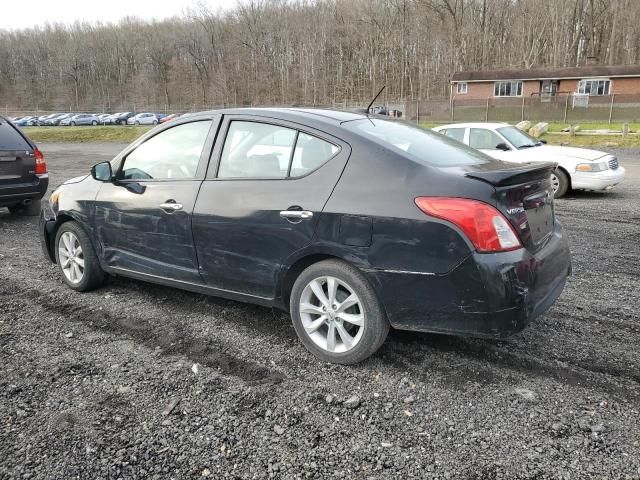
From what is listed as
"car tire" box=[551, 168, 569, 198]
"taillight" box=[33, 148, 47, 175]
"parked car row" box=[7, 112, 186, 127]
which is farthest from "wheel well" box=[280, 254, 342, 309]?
"parked car row" box=[7, 112, 186, 127]

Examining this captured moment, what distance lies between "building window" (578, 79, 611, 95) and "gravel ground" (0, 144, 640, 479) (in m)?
44.8

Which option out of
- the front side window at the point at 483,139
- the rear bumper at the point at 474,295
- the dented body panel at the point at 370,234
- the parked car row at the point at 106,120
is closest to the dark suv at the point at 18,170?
the dented body panel at the point at 370,234

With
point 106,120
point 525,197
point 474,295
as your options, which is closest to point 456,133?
point 525,197

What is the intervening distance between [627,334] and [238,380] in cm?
281

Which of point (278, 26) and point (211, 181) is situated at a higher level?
point (278, 26)

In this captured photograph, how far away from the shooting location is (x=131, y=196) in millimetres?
4281

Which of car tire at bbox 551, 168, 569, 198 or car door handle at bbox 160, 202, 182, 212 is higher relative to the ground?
car door handle at bbox 160, 202, 182, 212

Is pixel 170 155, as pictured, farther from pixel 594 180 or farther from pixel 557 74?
pixel 557 74

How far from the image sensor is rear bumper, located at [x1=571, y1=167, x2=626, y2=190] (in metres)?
9.77

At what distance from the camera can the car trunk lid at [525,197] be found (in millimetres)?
2955

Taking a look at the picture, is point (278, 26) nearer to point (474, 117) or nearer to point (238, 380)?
point (474, 117)

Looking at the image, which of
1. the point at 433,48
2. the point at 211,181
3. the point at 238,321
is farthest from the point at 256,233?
the point at 433,48

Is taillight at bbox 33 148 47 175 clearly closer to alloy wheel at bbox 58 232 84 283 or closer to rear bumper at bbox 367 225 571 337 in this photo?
alloy wheel at bbox 58 232 84 283

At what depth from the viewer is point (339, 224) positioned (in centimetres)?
317
